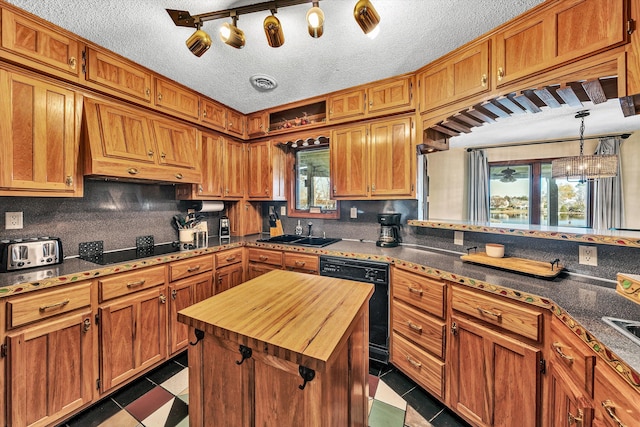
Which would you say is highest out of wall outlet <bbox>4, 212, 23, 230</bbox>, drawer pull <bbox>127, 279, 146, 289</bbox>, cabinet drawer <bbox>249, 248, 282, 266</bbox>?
wall outlet <bbox>4, 212, 23, 230</bbox>

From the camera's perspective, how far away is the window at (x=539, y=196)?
4398 millimetres

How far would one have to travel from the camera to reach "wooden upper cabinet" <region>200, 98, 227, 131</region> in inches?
104

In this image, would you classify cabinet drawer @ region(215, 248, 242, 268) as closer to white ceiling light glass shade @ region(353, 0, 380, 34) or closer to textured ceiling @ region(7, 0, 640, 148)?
textured ceiling @ region(7, 0, 640, 148)

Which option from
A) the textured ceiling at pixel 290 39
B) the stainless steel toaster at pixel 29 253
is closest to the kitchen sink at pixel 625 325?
the textured ceiling at pixel 290 39

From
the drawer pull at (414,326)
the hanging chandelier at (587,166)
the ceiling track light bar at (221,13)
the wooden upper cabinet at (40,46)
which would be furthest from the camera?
the hanging chandelier at (587,166)

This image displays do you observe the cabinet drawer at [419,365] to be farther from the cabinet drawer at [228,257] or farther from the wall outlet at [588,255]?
the cabinet drawer at [228,257]

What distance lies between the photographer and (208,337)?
1031 millimetres

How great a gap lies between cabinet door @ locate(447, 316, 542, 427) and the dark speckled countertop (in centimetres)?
27

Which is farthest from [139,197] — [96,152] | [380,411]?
[380,411]

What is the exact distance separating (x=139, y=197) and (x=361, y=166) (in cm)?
224

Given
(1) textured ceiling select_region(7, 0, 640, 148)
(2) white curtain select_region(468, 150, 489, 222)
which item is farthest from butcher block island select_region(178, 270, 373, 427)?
(2) white curtain select_region(468, 150, 489, 222)

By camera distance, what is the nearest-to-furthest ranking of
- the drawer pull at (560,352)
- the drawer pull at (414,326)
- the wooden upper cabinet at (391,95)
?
the drawer pull at (560,352) → the drawer pull at (414,326) → the wooden upper cabinet at (391,95)

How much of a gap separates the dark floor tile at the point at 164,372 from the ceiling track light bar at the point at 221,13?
97.8 inches

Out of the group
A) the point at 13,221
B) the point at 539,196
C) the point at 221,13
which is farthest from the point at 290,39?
the point at 539,196
